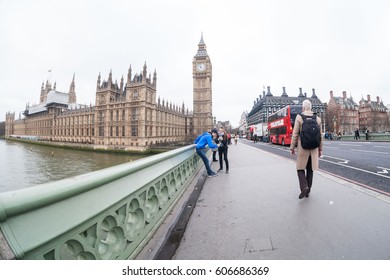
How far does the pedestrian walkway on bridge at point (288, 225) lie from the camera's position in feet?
6.33

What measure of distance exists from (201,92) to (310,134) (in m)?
64.2

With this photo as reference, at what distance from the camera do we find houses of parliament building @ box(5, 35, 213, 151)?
163 ft

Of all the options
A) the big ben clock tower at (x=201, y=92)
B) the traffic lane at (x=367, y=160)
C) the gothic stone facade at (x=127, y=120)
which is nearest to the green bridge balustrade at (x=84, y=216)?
the traffic lane at (x=367, y=160)

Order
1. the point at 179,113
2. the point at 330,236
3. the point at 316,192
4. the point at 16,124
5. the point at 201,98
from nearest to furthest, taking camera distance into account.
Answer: the point at 330,236 < the point at 316,192 < the point at 201,98 < the point at 179,113 < the point at 16,124

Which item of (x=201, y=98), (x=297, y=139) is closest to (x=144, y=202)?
(x=297, y=139)

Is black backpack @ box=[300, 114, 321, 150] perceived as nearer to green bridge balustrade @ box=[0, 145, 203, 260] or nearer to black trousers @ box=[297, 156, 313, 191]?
black trousers @ box=[297, 156, 313, 191]

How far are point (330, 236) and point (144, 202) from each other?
2331 millimetres

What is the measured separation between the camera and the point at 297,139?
153 inches

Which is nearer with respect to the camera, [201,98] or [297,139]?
[297,139]

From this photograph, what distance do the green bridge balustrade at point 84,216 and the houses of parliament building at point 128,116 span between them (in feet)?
153

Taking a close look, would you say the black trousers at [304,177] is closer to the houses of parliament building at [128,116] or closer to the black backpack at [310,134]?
the black backpack at [310,134]

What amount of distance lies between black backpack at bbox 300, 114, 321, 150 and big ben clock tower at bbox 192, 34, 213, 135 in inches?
2386

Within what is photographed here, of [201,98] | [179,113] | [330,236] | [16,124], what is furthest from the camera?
[16,124]

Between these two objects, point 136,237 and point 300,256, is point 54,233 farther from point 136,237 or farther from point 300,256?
point 300,256
